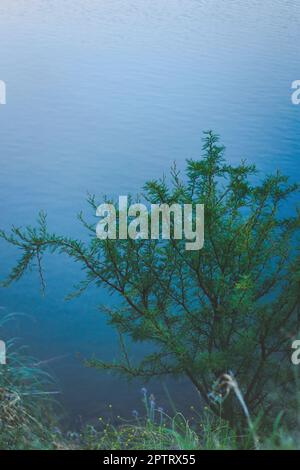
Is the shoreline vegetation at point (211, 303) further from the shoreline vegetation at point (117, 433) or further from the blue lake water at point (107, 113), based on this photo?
the blue lake water at point (107, 113)

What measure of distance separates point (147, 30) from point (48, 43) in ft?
6.95

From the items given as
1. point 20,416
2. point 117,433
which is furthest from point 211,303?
point 20,416

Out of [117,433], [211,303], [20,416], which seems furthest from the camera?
[211,303]

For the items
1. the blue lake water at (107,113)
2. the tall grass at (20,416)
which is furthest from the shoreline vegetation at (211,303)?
the blue lake water at (107,113)

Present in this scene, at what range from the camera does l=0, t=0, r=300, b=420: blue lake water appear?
20.2 ft

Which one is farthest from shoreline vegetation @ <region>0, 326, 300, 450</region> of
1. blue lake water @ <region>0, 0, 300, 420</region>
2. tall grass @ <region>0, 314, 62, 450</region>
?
blue lake water @ <region>0, 0, 300, 420</region>

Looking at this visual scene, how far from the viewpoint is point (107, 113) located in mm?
10906

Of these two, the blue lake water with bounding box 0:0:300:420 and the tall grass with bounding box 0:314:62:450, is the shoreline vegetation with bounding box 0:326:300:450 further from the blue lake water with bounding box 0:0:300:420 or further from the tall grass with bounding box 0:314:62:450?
the blue lake water with bounding box 0:0:300:420

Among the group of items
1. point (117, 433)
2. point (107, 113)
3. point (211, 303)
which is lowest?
point (117, 433)

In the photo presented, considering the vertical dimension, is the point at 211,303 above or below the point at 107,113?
below

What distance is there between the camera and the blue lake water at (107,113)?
20.2 ft

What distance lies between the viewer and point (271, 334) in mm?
3869

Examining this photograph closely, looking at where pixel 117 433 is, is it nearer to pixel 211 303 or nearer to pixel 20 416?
pixel 20 416
